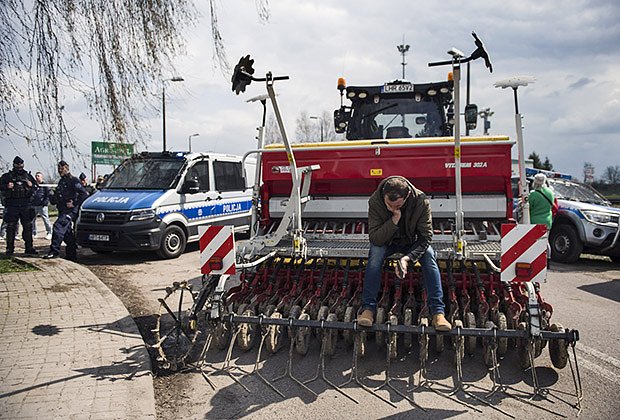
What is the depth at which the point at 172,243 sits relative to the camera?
10609 mm

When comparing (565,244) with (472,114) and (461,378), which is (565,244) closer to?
(472,114)

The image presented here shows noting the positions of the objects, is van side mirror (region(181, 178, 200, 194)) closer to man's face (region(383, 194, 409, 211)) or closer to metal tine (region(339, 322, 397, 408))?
man's face (region(383, 194, 409, 211))

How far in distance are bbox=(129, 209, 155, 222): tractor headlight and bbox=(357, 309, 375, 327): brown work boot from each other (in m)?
6.65

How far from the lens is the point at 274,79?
187 inches

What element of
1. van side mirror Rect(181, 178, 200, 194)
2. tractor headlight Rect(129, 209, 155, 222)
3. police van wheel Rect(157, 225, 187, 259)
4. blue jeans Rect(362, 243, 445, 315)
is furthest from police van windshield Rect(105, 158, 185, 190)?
blue jeans Rect(362, 243, 445, 315)

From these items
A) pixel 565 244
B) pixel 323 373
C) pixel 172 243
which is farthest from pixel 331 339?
pixel 565 244

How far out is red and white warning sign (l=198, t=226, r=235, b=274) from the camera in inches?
196

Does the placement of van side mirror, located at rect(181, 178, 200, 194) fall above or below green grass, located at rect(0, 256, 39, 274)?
above

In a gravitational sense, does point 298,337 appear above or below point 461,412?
above

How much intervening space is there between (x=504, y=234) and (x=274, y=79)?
2542mm

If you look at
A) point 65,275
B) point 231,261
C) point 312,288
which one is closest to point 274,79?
point 231,261

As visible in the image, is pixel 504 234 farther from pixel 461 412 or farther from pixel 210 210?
pixel 210 210

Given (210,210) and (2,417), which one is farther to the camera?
(210,210)

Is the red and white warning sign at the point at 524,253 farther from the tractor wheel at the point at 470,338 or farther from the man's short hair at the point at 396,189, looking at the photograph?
the man's short hair at the point at 396,189
